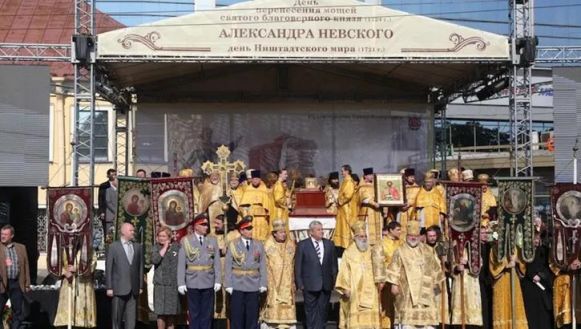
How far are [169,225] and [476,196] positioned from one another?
407 centimetres

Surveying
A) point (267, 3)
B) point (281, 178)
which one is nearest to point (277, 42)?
point (267, 3)

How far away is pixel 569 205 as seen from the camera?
12562 millimetres

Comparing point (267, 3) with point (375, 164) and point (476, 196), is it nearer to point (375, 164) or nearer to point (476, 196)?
point (476, 196)

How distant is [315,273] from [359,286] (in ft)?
1.85

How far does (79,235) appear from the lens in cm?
1231

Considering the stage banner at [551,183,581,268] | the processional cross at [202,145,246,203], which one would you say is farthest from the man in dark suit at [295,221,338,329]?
the processional cross at [202,145,246,203]

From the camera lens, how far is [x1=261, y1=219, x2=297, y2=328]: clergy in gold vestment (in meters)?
11.9

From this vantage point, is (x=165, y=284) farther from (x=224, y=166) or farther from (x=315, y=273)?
(x=224, y=166)

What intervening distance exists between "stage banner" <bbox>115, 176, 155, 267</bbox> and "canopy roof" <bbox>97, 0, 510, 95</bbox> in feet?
8.32

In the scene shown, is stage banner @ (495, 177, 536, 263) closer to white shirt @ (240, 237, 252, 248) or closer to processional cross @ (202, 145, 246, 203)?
white shirt @ (240, 237, 252, 248)

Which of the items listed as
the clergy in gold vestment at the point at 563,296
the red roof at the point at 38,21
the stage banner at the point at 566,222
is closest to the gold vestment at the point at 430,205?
the stage banner at the point at 566,222

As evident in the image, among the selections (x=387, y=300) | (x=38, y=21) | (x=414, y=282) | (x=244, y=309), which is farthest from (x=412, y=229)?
(x=38, y=21)

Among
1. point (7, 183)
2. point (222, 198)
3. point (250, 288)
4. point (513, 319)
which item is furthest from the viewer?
point (7, 183)

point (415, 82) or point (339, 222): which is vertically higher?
point (415, 82)
